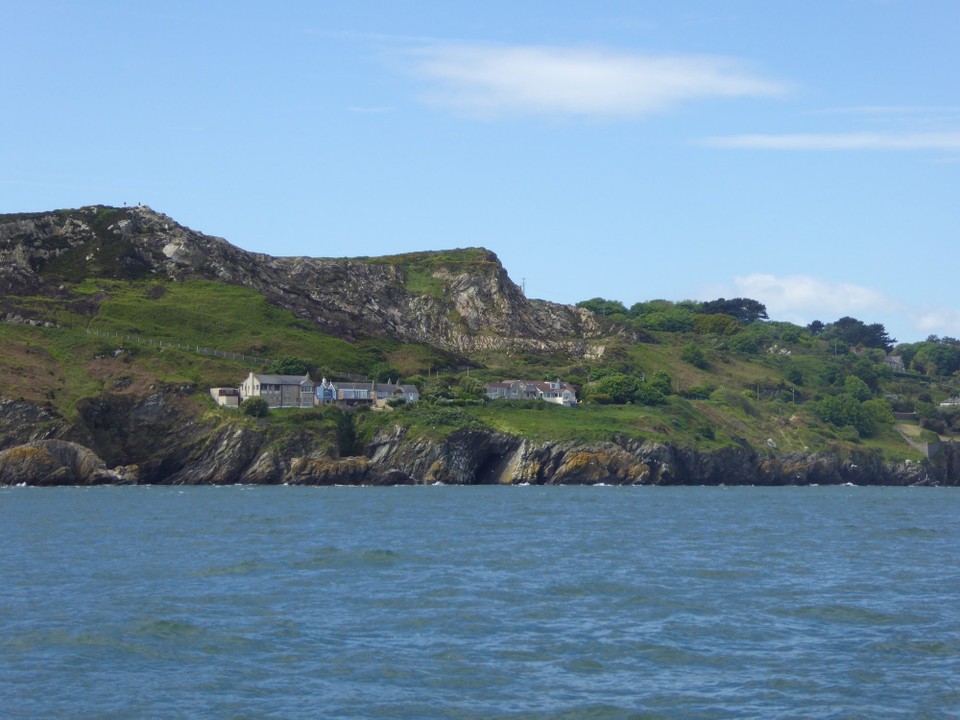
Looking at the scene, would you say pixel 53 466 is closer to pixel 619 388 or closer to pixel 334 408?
pixel 334 408

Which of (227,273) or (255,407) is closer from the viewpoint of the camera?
(255,407)

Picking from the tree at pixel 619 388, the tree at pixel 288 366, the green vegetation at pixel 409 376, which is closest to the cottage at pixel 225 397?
the green vegetation at pixel 409 376

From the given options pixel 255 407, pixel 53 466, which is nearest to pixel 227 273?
pixel 255 407

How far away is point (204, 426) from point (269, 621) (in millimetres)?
85506

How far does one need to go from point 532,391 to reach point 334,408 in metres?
35.4

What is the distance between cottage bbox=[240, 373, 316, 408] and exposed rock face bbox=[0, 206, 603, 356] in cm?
4214

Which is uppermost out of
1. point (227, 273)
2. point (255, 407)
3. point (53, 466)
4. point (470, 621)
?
point (227, 273)

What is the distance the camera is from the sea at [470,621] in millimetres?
24672

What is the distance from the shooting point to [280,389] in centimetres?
12850

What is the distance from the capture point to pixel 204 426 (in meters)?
115

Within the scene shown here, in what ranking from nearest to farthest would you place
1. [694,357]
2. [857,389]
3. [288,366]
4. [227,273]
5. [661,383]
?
[288,366], [661,383], [227,273], [857,389], [694,357]

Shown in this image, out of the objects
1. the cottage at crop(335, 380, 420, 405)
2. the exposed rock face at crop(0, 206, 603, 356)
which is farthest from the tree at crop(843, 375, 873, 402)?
the cottage at crop(335, 380, 420, 405)

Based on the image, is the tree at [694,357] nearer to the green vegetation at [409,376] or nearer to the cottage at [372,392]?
the green vegetation at [409,376]

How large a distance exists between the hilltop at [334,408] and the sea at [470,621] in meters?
50.7
